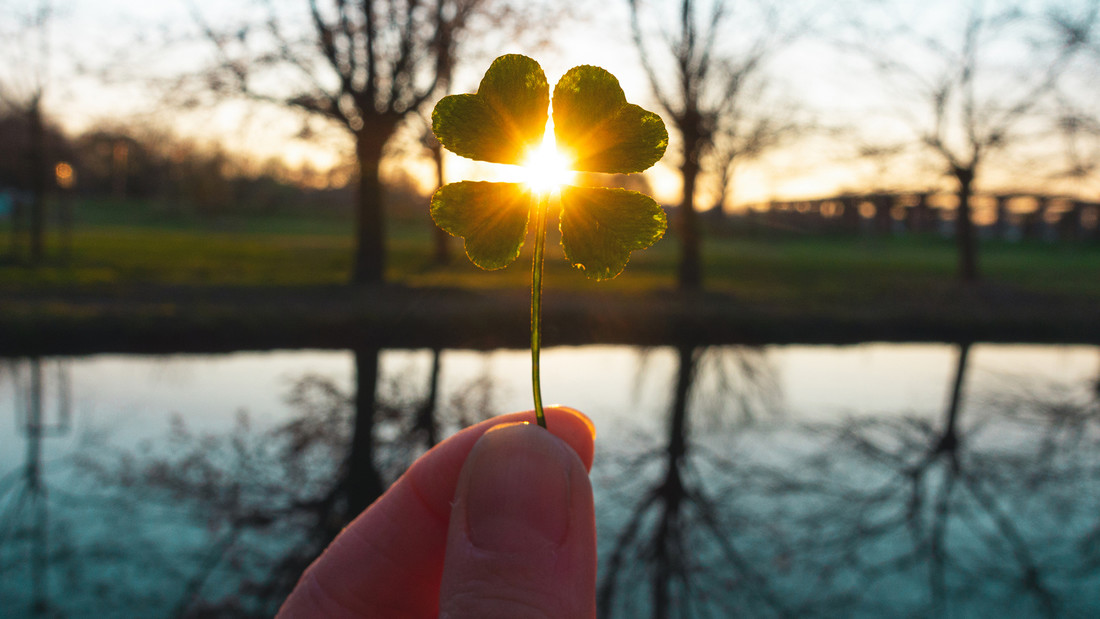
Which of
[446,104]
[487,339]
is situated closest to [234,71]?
[487,339]

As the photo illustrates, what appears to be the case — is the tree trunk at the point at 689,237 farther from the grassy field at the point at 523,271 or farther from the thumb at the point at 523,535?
the thumb at the point at 523,535

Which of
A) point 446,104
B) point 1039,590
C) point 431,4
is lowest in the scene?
point 1039,590

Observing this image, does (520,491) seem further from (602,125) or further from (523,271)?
(523,271)

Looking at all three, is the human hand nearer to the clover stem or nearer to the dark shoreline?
the clover stem

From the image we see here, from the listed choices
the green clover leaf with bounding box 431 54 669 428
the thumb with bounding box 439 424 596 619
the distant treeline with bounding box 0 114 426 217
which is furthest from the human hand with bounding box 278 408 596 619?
the distant treeline with bounding box 0 114 426 217

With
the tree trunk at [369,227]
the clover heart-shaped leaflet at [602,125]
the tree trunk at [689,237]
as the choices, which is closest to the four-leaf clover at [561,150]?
the clover heart-shaped leaflet at [602,125]

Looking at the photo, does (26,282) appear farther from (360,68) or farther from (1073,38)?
(1073,38)
